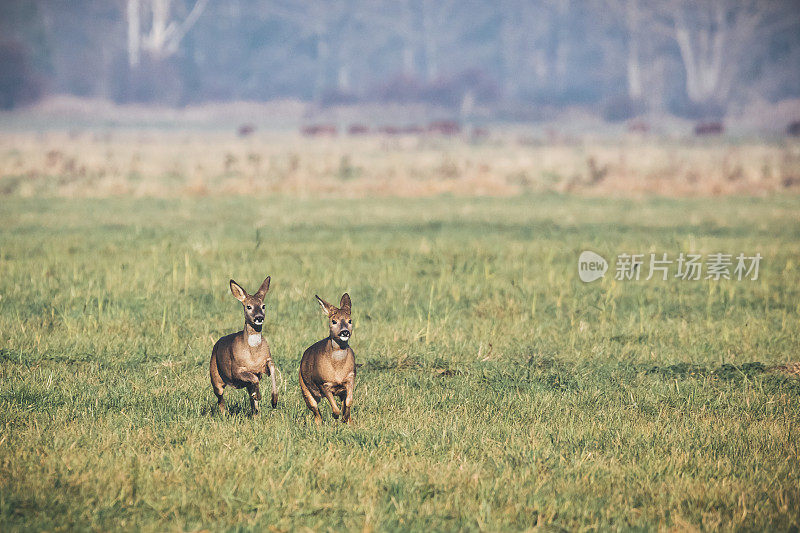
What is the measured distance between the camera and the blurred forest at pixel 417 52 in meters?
97.2

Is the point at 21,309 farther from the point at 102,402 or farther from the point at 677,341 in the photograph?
the point at 677,341

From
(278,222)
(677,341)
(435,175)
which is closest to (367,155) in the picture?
(435,175)

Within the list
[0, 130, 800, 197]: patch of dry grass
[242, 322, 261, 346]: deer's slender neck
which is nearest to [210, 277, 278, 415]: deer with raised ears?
[242, 322, 261, 346]: deer's slender neck

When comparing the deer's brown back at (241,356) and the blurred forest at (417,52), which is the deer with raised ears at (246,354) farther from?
the blurred forest at (417,52)

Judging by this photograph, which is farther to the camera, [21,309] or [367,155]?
[367,155]

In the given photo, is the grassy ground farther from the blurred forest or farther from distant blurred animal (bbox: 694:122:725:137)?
the blurred forest

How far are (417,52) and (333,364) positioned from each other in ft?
410

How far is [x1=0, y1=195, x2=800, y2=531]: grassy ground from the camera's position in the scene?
6.00 m

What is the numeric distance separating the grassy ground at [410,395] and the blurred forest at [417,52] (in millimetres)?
76245

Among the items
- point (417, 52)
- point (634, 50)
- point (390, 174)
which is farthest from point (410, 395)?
point (417, 52)

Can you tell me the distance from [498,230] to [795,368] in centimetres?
1131

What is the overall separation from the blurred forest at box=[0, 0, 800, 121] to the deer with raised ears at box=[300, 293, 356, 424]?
8282 centimetres

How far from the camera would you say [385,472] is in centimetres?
641

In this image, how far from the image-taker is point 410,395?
827 cm
